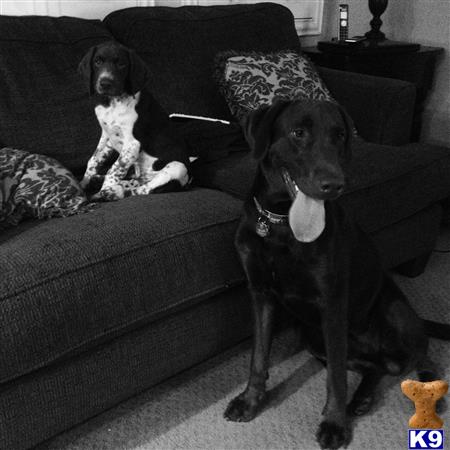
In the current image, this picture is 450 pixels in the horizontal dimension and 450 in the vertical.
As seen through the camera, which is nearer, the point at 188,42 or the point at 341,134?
the point at 341,134

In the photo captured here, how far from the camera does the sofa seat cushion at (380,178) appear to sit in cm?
213

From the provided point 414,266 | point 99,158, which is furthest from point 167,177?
point 414,266

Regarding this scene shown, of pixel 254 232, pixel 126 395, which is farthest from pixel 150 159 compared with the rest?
pixel 126 395

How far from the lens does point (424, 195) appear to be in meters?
2.42

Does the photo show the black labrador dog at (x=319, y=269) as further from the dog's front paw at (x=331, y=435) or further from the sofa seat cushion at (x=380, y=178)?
the sofa seat cushion at (x=380, y=178)

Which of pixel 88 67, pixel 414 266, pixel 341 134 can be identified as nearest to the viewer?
pixel 341 134

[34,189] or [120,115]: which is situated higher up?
[120,115]

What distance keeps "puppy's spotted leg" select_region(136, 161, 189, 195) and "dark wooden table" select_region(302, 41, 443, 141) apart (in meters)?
1.47

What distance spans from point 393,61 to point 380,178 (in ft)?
4.02

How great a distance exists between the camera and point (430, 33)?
329cm

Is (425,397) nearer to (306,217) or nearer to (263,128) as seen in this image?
(306,217)

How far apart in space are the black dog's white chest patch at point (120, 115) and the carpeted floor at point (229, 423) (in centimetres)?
88

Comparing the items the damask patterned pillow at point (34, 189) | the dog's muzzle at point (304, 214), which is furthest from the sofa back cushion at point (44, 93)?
the dog's muzzle at point (304, 214)

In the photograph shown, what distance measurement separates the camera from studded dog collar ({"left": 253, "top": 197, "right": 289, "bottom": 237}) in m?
1.56
